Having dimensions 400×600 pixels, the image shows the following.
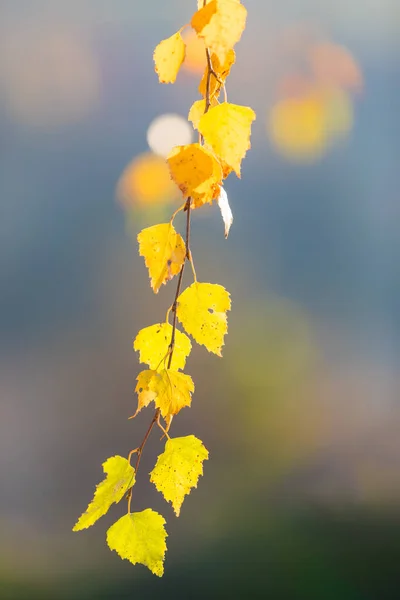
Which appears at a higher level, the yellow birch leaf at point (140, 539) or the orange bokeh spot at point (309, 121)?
the orange bokeh spot at point (309, 121)

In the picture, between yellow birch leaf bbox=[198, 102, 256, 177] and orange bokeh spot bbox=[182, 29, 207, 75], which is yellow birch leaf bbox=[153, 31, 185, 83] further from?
orange bokeh spot bbox=[182, 29, 207, 75]

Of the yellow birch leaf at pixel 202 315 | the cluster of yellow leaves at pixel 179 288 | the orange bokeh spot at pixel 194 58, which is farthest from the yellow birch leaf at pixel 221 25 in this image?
the orange bokeh spot at pixel 194 58

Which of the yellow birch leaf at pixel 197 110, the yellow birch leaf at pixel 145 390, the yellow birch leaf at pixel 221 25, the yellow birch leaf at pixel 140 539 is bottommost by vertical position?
the yellow birch leaf at pixel 140 539

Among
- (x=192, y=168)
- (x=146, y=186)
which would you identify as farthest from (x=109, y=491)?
(x=146, y=186)

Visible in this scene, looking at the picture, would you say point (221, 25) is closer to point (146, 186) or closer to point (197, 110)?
point (197, 110)

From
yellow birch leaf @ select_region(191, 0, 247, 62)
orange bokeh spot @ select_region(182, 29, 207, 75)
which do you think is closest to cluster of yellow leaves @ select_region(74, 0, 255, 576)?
yellow birch leaf @ select_region(191, 0, 247, 62)

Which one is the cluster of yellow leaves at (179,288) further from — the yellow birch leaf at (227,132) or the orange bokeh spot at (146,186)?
the orange bokeh spot at (146,186)
